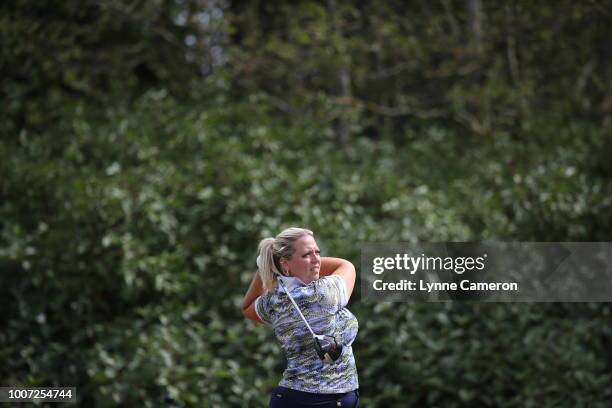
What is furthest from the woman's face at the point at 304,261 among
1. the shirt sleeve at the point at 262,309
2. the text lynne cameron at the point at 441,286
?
the text lynne cameron at the point at 441,286

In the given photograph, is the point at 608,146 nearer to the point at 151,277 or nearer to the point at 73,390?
the point at 151,277

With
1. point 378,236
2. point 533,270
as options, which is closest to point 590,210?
point 533,270

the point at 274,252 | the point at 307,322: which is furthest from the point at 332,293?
the point at 274,252

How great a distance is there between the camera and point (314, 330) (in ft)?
9.17

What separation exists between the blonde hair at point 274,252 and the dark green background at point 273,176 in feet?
8.35

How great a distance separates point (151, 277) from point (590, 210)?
10.7 feet

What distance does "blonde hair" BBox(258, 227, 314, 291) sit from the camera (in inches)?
110

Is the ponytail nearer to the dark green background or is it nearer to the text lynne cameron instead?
the text lynne cameron

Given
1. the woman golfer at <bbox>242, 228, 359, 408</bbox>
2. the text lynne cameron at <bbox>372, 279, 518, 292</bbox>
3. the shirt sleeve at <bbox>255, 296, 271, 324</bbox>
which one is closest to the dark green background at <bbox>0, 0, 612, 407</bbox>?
the text lynne cameron at <bbox>372, 279, 518, 292</bbox>

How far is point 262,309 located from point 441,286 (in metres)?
2.37

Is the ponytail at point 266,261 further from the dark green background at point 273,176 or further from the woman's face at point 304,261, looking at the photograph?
the dark green background at point 273,176

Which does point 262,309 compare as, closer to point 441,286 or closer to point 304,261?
point 304,261

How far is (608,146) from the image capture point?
284 inches

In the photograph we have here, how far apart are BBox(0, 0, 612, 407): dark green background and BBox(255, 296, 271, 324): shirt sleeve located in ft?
A: 7.97
